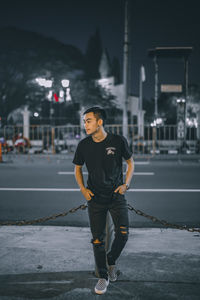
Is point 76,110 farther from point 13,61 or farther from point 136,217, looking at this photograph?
point 136,217

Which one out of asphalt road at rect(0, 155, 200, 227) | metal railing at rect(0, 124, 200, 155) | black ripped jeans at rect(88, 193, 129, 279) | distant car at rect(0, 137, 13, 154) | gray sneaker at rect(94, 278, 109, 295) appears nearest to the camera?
gray sneaker at rect(94, 278, 109, 295)

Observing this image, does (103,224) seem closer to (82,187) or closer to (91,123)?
(82,187)

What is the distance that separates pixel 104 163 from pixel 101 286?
1188 mm

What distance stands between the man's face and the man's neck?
43mm

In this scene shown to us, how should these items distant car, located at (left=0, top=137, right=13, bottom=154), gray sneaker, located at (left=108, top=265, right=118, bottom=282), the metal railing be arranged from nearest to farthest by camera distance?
1. gray sneaker, located at (left=108, top=265, right=118, bottom=282)
2. the metal railing
3. distant car, located at (left=0, top=137, right=13, bottom=154)

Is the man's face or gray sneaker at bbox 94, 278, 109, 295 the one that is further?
the man's face

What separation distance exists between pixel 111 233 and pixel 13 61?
100ft

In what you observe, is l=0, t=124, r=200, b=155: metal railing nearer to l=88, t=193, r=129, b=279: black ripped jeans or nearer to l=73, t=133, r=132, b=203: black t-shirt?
l=73, t=133, r=132, b=203: black t-shirt

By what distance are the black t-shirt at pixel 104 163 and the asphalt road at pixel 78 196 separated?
8.79 feet

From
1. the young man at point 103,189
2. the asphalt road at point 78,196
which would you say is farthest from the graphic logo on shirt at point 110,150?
the asphalt road at point 78,196

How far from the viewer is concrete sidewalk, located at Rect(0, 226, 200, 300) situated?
10.9 ft

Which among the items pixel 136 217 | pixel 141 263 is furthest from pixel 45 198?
pixel 141 263

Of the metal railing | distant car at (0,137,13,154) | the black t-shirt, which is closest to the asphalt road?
the black t-shirt

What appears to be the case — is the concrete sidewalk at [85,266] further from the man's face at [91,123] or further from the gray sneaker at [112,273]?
the man's face at [91,123]
